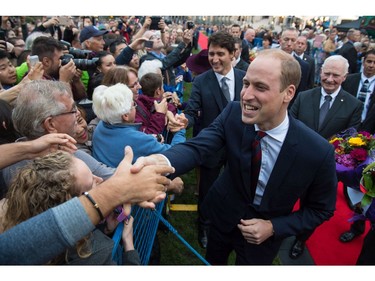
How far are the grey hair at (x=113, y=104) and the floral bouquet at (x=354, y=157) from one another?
2.17 metres

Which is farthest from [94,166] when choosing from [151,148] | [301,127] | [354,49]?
[354,49]

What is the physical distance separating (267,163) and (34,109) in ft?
5.51

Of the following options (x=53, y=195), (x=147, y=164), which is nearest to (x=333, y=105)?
(x=147, y=164)

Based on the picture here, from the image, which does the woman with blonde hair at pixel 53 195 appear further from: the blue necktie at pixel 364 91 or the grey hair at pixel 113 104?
the blue necktie at pixel 364 91

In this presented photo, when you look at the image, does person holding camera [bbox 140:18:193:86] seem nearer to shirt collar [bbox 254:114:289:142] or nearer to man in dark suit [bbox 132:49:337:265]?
man in dark suit [bbox 132:49:337:265]

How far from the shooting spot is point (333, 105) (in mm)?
4031

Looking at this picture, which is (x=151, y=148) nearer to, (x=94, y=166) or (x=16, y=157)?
(x=94, y=166)

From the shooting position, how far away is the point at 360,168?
9.54 ft

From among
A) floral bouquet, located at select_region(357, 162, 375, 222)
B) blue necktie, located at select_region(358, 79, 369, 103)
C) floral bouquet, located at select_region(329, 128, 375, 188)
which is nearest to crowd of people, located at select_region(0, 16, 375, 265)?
floral bouquet, located at select_region(357, 162, 375, 222)

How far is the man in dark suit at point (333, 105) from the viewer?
3949mm

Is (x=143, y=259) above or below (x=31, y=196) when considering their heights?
below

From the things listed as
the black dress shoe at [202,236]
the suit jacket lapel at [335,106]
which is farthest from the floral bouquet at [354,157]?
the black dress shoe at [202,236]

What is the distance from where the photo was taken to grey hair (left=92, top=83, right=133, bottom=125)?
98.8 inches

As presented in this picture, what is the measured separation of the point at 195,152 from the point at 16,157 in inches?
47.7
